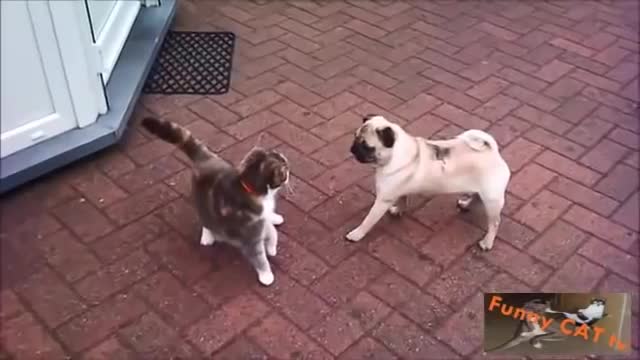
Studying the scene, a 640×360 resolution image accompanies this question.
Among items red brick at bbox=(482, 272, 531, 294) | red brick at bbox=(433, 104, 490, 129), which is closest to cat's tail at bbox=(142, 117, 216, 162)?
red brick at bbox=(482, 272, 531, 294)

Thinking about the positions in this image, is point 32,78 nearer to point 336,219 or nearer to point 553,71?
point 336,219

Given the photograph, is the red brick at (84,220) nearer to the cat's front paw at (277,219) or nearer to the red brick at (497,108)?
the cat's front paw at (277,219)

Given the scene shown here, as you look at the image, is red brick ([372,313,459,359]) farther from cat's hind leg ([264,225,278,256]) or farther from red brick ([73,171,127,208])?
red brick ([73,171,127,208])

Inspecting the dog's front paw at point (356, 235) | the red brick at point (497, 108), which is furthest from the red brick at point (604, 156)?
the dog's front paw at point (356, 235)

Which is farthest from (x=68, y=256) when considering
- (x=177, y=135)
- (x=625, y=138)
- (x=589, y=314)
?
(x=625, y=138)

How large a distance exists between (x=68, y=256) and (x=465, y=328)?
51.7 inches

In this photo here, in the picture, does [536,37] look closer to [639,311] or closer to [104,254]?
[639,311]

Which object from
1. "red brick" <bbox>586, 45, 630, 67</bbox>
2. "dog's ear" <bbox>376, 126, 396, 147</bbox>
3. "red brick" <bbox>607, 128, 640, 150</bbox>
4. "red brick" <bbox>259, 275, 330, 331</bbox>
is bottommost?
"red brick" <bbox>586, 45, 630, 67</bbox>

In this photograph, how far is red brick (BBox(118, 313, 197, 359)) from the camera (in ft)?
6.44

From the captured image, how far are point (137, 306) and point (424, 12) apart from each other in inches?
102

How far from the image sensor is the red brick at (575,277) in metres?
2.20

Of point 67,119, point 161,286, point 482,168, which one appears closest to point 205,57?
point 67,119

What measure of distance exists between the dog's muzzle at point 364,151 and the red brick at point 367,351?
56 centimetres

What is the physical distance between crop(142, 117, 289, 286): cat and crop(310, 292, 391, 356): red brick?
25 cm
